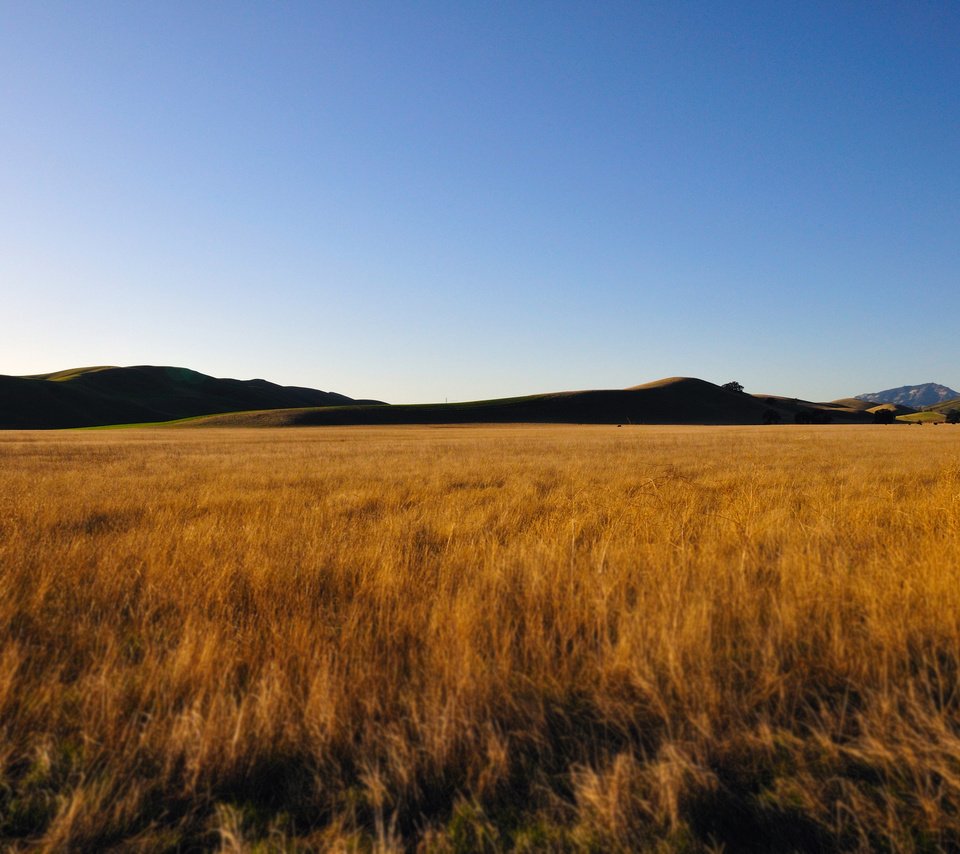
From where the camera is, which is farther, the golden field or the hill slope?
the hill slope

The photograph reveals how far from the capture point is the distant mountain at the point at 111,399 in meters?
131

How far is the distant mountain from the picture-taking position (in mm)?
131250

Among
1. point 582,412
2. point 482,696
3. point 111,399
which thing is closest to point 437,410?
point 582,412

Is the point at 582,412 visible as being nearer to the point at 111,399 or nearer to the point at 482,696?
the point at 482,696

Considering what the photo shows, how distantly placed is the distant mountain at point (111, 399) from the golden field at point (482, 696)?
151634 millimetres

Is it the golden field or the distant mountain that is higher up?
the distant mountain

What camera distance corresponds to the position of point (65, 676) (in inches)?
126

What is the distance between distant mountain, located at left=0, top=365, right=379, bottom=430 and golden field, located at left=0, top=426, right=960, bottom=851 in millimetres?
151634

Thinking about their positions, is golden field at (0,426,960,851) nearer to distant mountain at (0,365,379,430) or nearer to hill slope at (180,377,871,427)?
hill slope at (180,377,871,427)

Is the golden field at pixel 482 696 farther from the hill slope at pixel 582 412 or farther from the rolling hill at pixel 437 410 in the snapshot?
the rolling hill at pixel 437 410

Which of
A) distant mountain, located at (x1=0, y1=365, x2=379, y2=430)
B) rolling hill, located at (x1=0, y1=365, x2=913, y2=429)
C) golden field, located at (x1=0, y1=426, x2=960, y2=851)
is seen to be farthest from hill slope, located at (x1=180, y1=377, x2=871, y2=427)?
golden field, located at (x1=0, y1=426, x2=960, y2=851)

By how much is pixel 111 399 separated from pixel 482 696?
182314 mm

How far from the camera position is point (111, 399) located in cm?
15362

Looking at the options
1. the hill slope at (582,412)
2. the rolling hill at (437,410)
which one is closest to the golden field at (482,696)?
the hill slope at (582,412)
